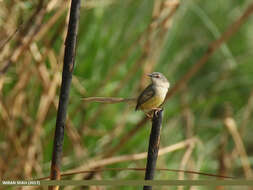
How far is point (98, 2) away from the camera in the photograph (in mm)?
2721

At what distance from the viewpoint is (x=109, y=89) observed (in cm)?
306

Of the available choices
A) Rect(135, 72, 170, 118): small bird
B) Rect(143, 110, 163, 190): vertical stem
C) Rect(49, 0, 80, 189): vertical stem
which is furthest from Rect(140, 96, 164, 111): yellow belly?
Rect(49, 0, 80, 189): vertical stem

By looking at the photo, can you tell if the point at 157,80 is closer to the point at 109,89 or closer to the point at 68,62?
the point at 109,89

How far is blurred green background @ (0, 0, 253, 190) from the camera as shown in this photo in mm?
2215

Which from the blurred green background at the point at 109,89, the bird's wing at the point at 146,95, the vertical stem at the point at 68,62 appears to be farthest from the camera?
the bird's wing at the point at 146,95

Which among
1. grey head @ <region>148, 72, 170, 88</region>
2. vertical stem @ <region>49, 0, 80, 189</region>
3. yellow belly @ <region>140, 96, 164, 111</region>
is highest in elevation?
grey head @ <region>148, 72, 170, 88</region>

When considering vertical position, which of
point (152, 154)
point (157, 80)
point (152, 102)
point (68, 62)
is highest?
point (157, 80)

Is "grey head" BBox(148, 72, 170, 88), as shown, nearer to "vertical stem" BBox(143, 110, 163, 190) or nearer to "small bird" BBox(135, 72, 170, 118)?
"small bird" BBox(135, 72, 170, 118)

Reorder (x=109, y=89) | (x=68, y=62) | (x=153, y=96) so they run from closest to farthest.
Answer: (x=68, y=62) < (x=153, y=96) < (x=109, y=89)

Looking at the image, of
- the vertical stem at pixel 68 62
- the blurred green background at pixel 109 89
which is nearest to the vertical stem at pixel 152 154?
the vertical stem at pixel 68 62

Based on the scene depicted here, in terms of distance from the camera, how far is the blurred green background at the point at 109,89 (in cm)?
221

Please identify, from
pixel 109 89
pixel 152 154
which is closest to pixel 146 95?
pixel 109 89

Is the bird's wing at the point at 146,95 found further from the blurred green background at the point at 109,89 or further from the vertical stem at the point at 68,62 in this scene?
the vertical stem at the point at 68,62

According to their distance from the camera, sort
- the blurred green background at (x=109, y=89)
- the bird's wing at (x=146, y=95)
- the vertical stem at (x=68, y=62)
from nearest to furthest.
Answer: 1. the vertical stem at (x=68, y=62)
2. the blurred green background at (x=109, y=89)
3. the bird's wing at (x=146, y=95)
